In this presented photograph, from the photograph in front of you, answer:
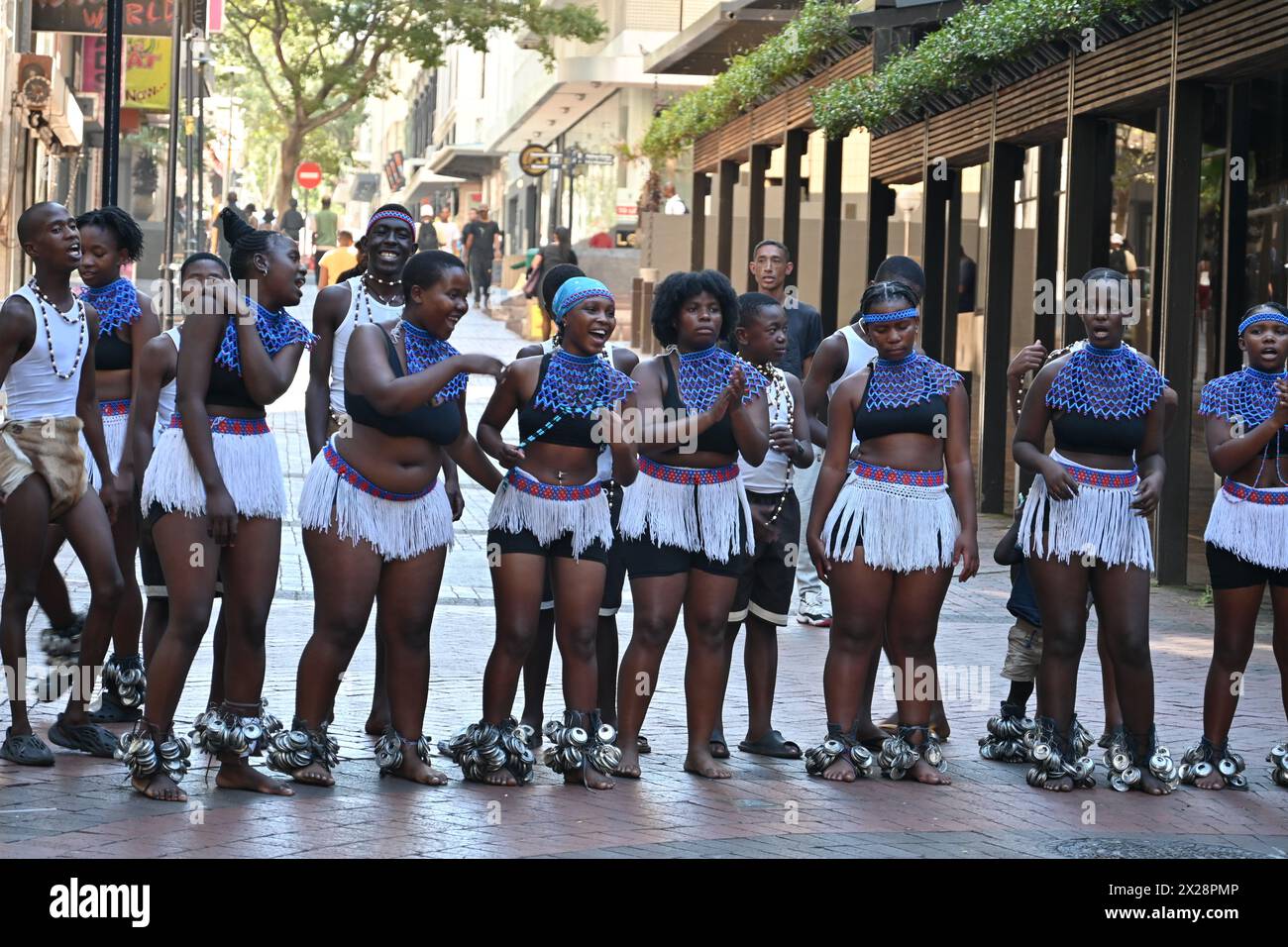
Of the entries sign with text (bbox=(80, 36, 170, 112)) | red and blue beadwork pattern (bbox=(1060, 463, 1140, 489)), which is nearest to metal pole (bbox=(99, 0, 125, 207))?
red and blue beadwork pattern (bbox=(1060, 463, 1140, 489))

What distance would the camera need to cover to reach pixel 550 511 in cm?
704

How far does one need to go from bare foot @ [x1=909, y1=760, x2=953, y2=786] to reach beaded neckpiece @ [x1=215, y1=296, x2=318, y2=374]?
108 inches

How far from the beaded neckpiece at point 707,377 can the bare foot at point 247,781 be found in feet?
6.55

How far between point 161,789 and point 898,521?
2812 mm

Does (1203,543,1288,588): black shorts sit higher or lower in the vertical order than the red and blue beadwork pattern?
lower

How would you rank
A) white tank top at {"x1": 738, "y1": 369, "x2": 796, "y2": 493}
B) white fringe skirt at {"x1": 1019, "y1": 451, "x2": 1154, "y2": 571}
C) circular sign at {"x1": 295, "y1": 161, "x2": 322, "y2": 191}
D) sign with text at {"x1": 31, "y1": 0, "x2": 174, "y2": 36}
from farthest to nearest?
circular sign at {"x1": 295, "y1": 161, "x2": 322, "y2": 191} → sign with text at {"x1": 31, "y1": 0, "x2": 174, "y2": 36} → white tank top at {"x1": 738, "y1": 369, "x2": 796, "y2": 493} → white fringe skirt at {"x1": 1019, "y1": 451, "x2": 1154, "y2": 571}

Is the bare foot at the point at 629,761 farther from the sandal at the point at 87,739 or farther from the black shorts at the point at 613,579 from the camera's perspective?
the sandal at the point at 87,739

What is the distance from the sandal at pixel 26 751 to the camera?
7020 millimetres

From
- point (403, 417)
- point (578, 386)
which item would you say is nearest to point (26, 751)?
point (403, 417)

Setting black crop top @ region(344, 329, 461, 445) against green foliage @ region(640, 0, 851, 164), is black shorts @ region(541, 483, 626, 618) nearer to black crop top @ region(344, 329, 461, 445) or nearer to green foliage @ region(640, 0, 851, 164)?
black crop top @ region(344, 329, 461, 445)

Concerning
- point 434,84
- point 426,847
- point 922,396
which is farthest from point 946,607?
point 434,84

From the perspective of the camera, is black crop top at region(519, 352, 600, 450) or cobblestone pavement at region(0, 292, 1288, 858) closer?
Answer: cobblestone pavement at region(0, 292, 1288, 858)

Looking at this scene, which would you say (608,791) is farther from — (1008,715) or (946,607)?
(946,607)

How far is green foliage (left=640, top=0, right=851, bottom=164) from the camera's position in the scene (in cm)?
2116
